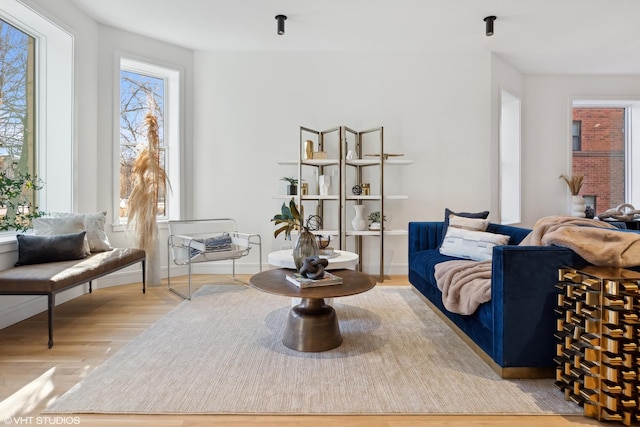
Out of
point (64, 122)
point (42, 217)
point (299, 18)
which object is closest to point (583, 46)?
point (299, 18)

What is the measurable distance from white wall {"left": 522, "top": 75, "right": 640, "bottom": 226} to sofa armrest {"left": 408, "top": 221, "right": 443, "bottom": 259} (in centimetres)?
240

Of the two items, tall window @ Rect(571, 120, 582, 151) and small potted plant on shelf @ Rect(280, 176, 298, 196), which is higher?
tall window @ Rect(571, 120, 582, 151)

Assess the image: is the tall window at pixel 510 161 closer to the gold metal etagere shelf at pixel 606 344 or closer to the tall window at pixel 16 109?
the gold metal etagere shelf at pixel 606 344

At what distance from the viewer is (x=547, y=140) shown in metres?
5.27

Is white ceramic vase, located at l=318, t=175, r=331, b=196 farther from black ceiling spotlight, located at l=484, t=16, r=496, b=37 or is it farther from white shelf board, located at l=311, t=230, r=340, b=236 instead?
black ceiling spotlight, located at l=484, t=16, r=496, b=37

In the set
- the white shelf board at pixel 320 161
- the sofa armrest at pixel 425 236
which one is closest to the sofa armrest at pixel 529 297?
the sofa armrest at pixel 425 236

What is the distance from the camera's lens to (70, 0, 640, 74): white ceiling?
3.49 m

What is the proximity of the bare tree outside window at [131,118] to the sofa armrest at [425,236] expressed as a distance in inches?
120

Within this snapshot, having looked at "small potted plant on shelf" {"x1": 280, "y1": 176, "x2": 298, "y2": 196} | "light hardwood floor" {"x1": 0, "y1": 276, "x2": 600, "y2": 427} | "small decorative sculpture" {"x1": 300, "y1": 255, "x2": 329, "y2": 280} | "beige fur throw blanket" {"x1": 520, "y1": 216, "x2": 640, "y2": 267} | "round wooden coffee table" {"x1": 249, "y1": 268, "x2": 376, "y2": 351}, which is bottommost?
"light hardwood floor" {"x1": 0, "y1": 276, "x2": 600, "y2": 427}

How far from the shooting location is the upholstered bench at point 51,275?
95.3 inches

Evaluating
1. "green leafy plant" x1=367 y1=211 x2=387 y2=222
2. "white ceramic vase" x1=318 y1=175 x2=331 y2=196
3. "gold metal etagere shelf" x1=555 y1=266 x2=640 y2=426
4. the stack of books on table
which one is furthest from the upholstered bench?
"gold metal etagere shelf" x1=555 y1=266 x2=640 y2=426

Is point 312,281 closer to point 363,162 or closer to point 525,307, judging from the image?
point 525,307

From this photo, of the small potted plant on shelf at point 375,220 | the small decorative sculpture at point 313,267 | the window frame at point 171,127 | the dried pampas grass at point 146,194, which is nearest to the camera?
the small decorative sculpture at point 313,267

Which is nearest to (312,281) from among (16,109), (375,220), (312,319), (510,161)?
(312,319)
